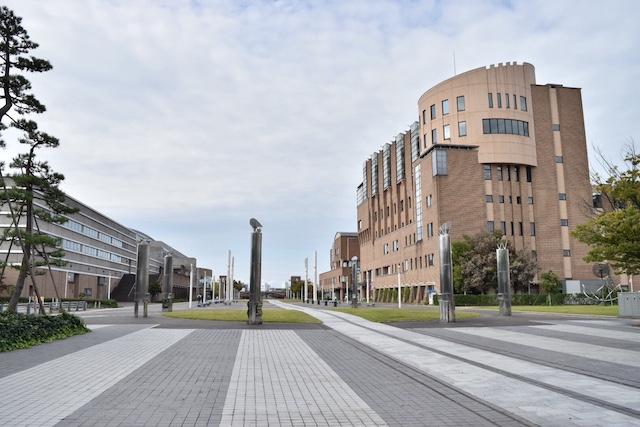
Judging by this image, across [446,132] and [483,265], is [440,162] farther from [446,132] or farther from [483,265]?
[483,265]

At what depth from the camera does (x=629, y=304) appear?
27016 millimetres

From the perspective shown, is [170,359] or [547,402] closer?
[547,402]

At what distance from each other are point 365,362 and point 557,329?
12.4m

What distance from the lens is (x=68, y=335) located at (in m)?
16.7

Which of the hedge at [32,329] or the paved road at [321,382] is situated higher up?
the hedge at [32,329]

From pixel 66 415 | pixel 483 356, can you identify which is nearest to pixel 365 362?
pixel 483 356

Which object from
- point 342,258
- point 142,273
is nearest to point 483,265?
point 142,273

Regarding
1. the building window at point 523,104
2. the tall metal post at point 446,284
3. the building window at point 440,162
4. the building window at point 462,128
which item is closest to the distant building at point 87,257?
the building window at point 440,162

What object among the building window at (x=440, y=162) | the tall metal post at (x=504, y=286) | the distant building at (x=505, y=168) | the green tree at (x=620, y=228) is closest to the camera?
the green tree at (x=620, y=228)

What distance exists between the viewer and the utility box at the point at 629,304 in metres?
26.6

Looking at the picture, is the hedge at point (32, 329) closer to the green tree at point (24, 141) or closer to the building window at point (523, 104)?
the green tree at point (24, 141)

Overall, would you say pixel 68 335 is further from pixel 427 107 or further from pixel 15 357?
pixel 427 107

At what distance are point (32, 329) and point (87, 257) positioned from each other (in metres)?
72.0

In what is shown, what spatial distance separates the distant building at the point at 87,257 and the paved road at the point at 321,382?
160ft
